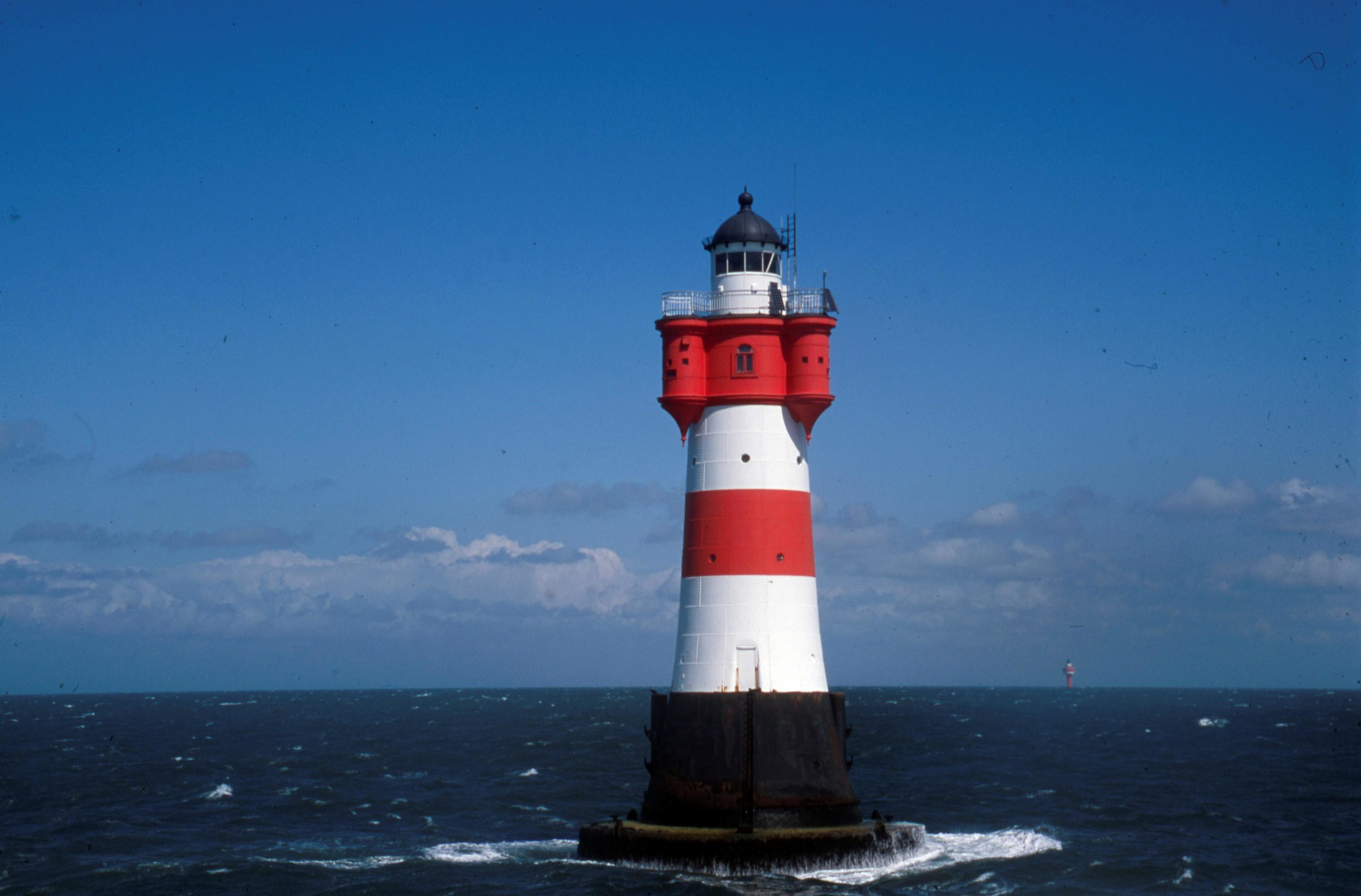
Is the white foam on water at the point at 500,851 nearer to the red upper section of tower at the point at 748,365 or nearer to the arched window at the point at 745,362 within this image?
the red upper section of tower at the point at 748,365

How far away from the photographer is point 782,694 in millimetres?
29969

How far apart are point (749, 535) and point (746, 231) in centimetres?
703

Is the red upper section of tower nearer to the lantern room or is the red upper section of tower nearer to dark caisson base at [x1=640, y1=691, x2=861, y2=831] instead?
the lantern room

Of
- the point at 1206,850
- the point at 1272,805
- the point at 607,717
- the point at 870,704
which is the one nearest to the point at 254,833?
the point at 1206,850

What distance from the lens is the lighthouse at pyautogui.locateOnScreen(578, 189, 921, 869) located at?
1153 inches

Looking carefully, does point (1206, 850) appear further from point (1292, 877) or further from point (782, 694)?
point (782, 694)

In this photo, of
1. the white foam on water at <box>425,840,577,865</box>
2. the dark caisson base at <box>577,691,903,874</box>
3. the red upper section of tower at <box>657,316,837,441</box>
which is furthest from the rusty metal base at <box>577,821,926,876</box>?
the red upper section of tower at <box>657,316,837,441</box>

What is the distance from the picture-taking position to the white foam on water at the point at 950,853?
28.7 meters

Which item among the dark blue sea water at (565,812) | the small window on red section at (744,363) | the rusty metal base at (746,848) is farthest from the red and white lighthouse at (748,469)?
the dark blue sea water at (565,812)

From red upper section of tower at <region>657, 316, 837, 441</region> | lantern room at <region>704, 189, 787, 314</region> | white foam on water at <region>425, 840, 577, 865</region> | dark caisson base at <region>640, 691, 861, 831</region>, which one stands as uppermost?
lantern room at <region>704, 189, 787, 314</region>

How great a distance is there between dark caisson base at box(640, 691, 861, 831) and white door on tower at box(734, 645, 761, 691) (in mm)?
219

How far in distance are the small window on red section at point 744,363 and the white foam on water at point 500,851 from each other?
39.7 feet

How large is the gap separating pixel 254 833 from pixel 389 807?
23.4 feet

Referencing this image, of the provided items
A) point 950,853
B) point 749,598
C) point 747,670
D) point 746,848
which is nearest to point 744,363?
point 749,598
